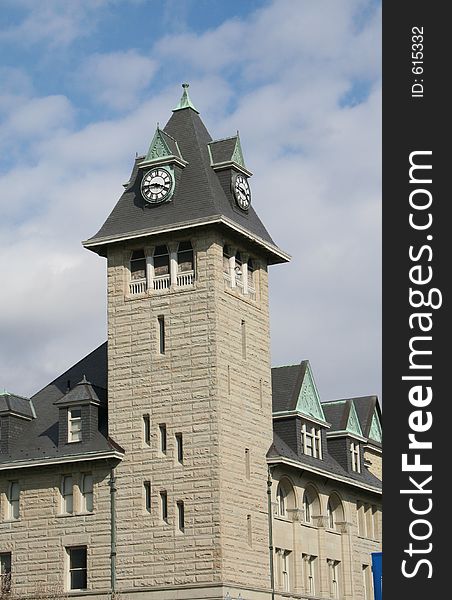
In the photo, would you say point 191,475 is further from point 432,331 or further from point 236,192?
point 432,331

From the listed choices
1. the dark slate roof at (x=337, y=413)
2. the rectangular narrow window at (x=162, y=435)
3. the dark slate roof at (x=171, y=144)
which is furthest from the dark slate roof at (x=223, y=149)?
the dark slate roof at (x=337, y=413)

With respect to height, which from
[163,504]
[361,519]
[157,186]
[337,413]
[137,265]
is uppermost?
[157,186]

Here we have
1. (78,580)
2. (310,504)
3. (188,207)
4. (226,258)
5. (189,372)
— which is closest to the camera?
(189,372)

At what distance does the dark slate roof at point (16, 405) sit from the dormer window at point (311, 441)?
46.7 feet

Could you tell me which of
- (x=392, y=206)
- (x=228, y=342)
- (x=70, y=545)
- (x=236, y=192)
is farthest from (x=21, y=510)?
(x=392, y=206)

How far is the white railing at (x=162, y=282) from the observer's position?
195 feet

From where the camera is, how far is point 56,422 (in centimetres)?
6219

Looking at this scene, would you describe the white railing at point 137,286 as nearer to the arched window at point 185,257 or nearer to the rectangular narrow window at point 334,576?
the arched window at point 185,257

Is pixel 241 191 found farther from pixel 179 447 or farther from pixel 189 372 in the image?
pixel 179 447

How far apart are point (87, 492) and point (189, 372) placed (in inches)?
301

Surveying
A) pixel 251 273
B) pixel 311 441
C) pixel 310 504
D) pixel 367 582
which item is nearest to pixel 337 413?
pixel 311 441

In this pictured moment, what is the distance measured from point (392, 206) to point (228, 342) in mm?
40155

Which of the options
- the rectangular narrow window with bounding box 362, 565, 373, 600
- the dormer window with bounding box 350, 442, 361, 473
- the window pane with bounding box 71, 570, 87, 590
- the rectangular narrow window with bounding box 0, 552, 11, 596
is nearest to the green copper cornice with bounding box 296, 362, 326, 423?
the dormer window with bounding box 350, 442, 361, 473

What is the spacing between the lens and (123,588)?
56281 mm
